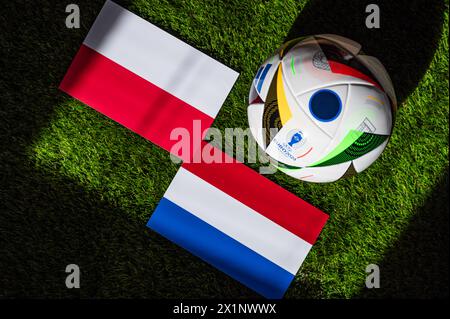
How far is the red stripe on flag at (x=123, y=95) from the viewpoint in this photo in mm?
3166

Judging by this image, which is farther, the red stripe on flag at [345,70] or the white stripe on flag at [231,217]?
the white stripe on flag at [231,217]

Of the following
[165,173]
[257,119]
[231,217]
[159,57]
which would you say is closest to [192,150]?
[165,173]

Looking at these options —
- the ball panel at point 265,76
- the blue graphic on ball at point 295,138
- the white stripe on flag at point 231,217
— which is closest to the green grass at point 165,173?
the white stripe on flag at point 231,217

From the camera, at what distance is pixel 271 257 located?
3.22 m

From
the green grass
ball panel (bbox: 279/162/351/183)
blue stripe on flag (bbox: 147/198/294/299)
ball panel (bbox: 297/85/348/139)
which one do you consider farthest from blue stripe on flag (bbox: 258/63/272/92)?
blue stripe on flag (bbox: 147/198/294/299)

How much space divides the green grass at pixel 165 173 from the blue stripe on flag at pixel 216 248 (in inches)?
3.0

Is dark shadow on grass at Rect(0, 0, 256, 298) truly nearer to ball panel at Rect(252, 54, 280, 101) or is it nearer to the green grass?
the green grass

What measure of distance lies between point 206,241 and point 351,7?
6.48 feet

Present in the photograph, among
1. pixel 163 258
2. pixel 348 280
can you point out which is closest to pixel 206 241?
pixel 163 258

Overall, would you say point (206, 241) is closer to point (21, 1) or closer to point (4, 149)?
point (4, 149)

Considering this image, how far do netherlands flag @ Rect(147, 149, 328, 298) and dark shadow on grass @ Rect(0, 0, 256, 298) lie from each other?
0.13m

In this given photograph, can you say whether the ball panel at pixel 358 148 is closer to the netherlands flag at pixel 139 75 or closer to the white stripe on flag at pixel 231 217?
the white stripe on flag at pixel 231 217

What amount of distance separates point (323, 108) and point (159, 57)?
143 centimetres
